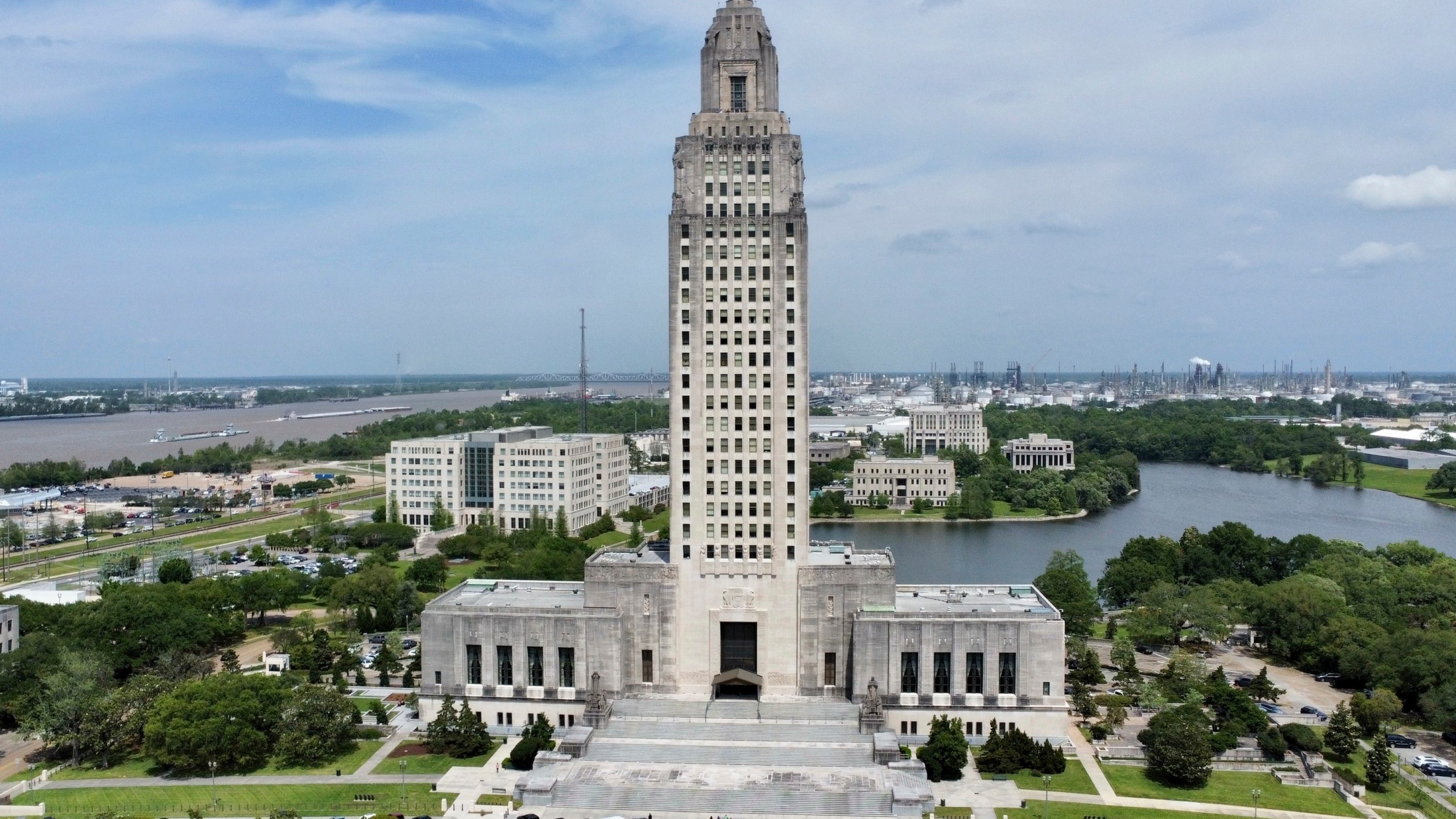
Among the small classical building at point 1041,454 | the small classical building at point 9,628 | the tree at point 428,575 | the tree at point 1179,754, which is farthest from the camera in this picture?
the small classical building at point 1041,454

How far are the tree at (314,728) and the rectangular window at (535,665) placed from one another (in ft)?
28.6

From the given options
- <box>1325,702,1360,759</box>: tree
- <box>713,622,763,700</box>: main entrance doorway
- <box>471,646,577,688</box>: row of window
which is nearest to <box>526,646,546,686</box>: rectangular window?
<box>471,646,577,688</box>: row of window

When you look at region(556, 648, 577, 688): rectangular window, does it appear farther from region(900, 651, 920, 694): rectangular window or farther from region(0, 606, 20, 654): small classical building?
region(0, 606, 20, 654): small classical building

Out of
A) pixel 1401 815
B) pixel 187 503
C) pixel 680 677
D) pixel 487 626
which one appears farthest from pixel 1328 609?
pixel 187 503

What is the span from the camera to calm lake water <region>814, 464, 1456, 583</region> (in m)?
102

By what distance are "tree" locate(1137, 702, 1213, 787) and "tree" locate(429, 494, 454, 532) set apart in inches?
3369

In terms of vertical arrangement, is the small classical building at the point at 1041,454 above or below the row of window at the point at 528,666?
above

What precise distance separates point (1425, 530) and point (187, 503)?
5888 inches

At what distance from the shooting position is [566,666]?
54.7 m

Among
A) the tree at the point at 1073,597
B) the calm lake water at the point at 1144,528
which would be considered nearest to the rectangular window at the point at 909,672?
the tree at the point at 1073,597

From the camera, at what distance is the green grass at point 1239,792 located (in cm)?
4397

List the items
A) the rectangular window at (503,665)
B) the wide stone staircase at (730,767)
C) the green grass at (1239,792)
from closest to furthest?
1. the wide stone staircase at (730,767)
2. the green grass at (1239,792)
3. the rectangular window at (503,665)

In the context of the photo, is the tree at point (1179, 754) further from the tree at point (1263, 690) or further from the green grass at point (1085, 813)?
the tree at point (1263, 690)

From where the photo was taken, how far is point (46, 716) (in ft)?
159
